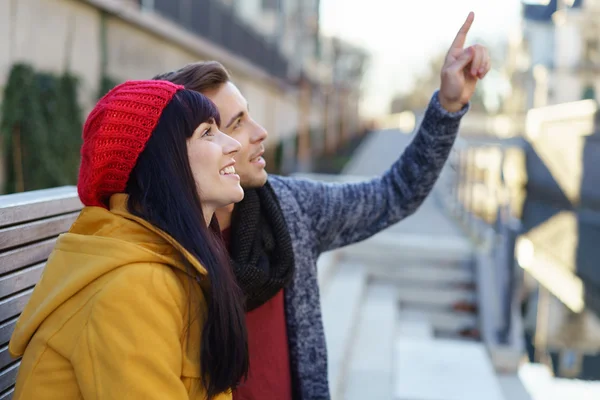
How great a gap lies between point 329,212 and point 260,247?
0.34 meters

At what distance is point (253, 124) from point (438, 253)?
495cm

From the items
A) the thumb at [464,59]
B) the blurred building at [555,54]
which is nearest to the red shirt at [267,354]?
the thumb at [464,59]

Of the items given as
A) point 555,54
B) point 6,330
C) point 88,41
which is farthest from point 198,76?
point 555,54

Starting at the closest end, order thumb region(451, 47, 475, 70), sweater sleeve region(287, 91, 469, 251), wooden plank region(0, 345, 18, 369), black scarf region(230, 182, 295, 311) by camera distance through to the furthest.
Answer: wooden plank region(0, 345, 18, 369) → black scarf region(230, 182, 295, 311) → thumb region(451, 47, 475, 70) → sweater sleeve region(287, 91, 469, 251)

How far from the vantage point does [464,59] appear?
1772mm

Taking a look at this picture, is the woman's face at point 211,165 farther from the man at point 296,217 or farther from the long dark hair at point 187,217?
the man at point 296,217

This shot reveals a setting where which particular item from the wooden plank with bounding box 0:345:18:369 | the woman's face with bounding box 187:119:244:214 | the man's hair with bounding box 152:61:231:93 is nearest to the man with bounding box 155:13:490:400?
the man's hair with bounding box 152:61:231:93

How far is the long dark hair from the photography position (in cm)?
118

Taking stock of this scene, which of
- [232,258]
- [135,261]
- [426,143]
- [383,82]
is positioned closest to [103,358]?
[135,261]

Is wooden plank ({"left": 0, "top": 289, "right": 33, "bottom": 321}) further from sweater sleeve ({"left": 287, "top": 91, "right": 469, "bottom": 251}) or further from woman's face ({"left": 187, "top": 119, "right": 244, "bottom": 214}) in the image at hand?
sweater sleeve ({"left": 287, "top": 91, "right": 469, "bottom": 251})

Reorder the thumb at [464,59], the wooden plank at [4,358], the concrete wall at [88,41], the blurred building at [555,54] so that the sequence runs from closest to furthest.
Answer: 1. the wooden plank at [4,358]
2. the thumb at [464,59]
3. the concrete wall at [88,41]
4. the blurred building at [555,54]

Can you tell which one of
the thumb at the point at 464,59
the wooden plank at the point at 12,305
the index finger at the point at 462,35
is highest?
the index finger at the point at 462,35

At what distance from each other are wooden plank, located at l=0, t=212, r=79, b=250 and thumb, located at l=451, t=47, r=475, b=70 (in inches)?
47.6

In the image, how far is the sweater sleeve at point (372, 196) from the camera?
1.92 meters
